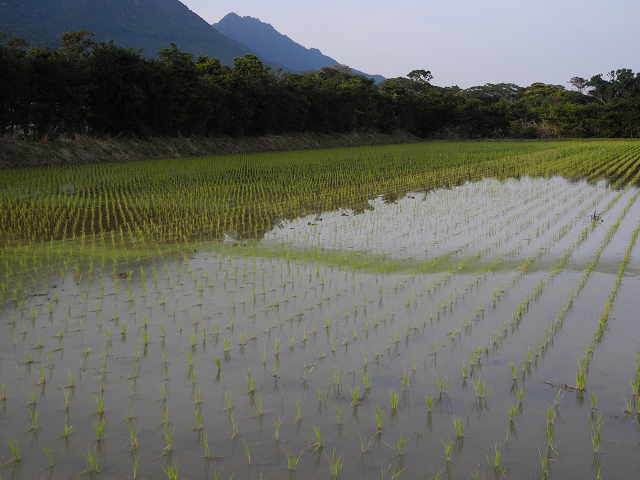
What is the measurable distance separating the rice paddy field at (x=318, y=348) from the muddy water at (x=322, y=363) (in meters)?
0.01

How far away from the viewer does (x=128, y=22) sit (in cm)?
9588

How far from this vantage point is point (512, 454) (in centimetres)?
260

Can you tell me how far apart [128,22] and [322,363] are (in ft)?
346

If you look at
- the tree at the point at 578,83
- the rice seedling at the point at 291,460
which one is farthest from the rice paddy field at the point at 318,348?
the tree at the point at 578,83

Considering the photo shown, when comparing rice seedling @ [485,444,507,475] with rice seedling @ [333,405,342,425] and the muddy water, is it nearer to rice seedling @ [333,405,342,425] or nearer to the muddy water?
the muddy water

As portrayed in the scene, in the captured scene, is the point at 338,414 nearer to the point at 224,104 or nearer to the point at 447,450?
the point at 447,450

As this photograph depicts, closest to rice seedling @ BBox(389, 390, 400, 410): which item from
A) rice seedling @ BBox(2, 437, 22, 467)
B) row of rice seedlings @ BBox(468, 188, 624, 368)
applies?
row of rice seedlings @ BBox(468, 188, 624, 368)

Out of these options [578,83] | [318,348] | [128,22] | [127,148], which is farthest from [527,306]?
[128,22]

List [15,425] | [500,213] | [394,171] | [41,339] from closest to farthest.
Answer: [15,425] → [41,339] → [500,213] → [394,171]

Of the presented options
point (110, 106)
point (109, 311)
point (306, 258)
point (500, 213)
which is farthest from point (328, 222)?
point (110, 106)

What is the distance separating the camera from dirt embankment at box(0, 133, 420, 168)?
17.2 metres

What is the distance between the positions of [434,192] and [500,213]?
9.85 feet

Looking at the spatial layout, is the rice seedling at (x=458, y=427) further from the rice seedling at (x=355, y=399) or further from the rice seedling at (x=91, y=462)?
the rice seedling at (x=91, y=462)

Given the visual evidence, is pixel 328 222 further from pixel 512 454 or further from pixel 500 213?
pixel 512 454
